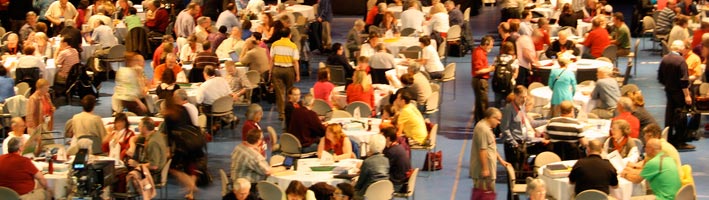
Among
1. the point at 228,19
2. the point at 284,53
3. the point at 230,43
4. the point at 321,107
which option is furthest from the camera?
the point at 228,19

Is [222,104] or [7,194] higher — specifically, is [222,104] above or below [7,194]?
below

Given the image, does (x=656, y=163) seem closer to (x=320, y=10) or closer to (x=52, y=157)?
(x=52, y=157)

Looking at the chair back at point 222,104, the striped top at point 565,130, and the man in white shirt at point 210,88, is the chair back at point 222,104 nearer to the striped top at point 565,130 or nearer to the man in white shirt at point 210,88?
the man in white shirt at point 210,88

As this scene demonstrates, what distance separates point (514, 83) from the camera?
17328 mm

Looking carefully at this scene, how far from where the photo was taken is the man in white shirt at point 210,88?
16.5m

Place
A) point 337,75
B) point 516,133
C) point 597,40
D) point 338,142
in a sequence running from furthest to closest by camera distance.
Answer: point 597,40
point 337,75
point 516,133
point 338,142

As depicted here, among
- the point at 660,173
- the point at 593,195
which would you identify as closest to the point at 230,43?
the point at 593,195

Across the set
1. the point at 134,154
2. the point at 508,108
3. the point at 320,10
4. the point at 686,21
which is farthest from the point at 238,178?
the point at 320,10

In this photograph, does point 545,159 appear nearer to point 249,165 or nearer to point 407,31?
point 249,165

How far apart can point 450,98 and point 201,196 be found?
6336 millimetres

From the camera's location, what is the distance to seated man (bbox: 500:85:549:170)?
14.0 m

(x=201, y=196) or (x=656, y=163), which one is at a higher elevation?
(x=656, y=163)

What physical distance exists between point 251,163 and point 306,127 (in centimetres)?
205

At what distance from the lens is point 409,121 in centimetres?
1467
